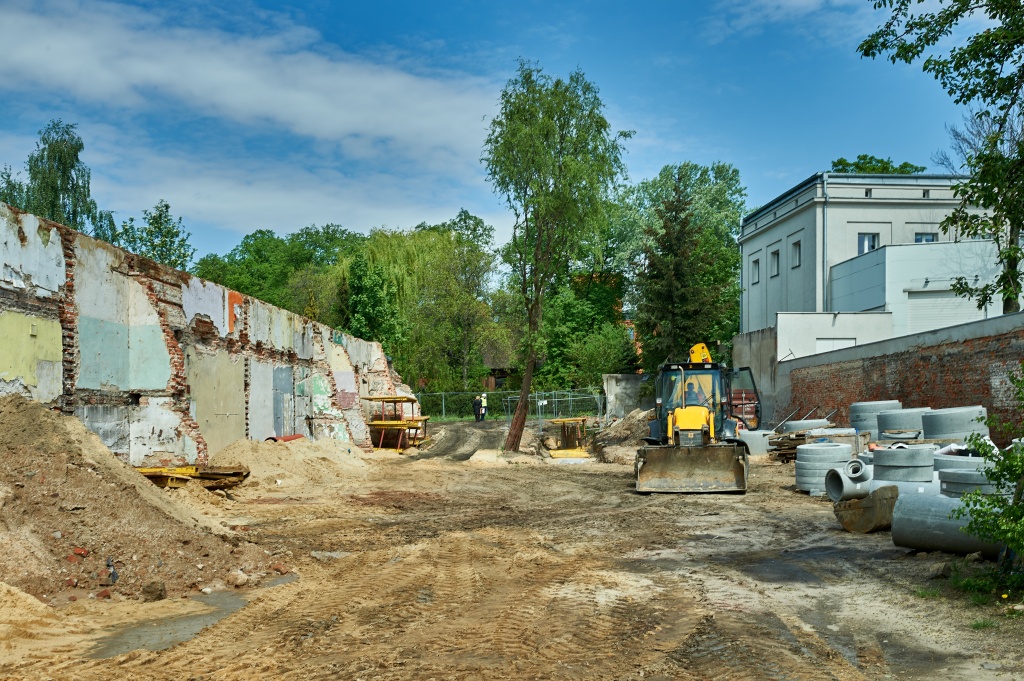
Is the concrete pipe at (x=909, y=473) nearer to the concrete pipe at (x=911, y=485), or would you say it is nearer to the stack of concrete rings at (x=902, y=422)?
the concrete pipe at (x=911, y=485)

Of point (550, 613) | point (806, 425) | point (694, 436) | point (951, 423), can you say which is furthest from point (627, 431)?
point (550, 613)

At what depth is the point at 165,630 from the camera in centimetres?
692

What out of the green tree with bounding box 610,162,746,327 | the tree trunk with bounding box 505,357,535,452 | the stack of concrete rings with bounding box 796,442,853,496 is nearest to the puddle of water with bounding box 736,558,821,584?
the stack of concrete rings with bounding box 796,442,853,496

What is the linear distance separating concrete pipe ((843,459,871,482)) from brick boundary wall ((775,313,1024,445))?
19.9 feet

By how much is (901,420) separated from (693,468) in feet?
18.5

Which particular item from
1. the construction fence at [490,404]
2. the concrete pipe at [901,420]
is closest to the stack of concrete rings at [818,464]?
the concrete pipe at [901,420]

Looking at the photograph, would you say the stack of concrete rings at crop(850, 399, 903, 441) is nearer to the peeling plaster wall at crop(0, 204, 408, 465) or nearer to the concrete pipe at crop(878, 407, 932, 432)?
the concrete pipe at crop(878, 407, 932, 432)

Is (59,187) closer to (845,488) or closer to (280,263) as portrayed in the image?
(280,263)

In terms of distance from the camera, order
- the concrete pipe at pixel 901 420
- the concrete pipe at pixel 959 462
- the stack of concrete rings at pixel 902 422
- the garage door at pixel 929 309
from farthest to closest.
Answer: the garage door at pixel 929 309
the concrete pipe at pixel 901 420
the stack of concrete rings at pixel 902 422
the concrete pipe at pixel 959 462

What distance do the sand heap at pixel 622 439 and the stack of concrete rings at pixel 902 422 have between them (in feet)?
30.2

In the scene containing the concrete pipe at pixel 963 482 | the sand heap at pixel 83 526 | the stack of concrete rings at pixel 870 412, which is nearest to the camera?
the sand heap at pixel 83 526

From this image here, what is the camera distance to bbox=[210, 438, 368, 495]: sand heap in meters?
18.2

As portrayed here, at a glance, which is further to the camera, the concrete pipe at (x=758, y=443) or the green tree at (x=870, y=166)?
the green tree at (x=870, y=166)

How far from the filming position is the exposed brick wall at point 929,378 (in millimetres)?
18609
